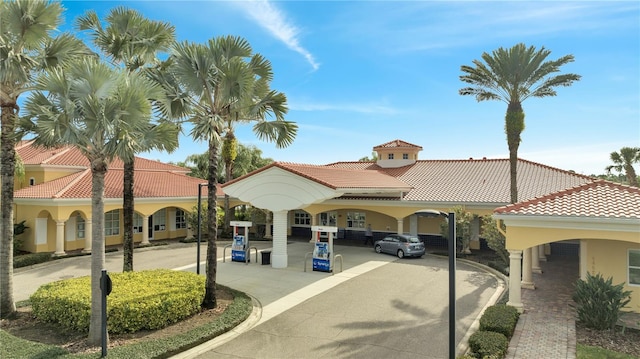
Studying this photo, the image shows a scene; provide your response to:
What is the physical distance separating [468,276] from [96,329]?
15.6m

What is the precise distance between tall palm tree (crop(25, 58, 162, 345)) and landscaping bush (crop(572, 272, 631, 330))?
13.6 metres

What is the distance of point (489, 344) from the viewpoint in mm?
9688

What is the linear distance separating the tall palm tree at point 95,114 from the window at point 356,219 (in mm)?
23728

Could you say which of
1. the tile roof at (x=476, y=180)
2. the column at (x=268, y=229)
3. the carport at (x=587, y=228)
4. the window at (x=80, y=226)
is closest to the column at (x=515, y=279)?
the carport at (x=587, y=228)

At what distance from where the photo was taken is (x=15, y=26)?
11.4m

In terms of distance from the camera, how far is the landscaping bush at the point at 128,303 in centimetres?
1084

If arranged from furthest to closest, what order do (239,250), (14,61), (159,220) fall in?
(159,220), (239,250), (14,61)

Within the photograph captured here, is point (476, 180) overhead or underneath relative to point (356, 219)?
overhead

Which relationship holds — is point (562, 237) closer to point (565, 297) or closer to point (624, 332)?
point (624, 332)

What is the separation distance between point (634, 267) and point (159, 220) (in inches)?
1158

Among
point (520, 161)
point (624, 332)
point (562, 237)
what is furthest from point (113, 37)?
point (520, 161)

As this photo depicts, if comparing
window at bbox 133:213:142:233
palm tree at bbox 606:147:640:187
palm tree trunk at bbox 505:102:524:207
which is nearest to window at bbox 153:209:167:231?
window at bbox 133:213:142:233

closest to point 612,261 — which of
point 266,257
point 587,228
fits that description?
point 587,228

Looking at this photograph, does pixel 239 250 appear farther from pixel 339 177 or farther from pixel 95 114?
pixel 95 114
